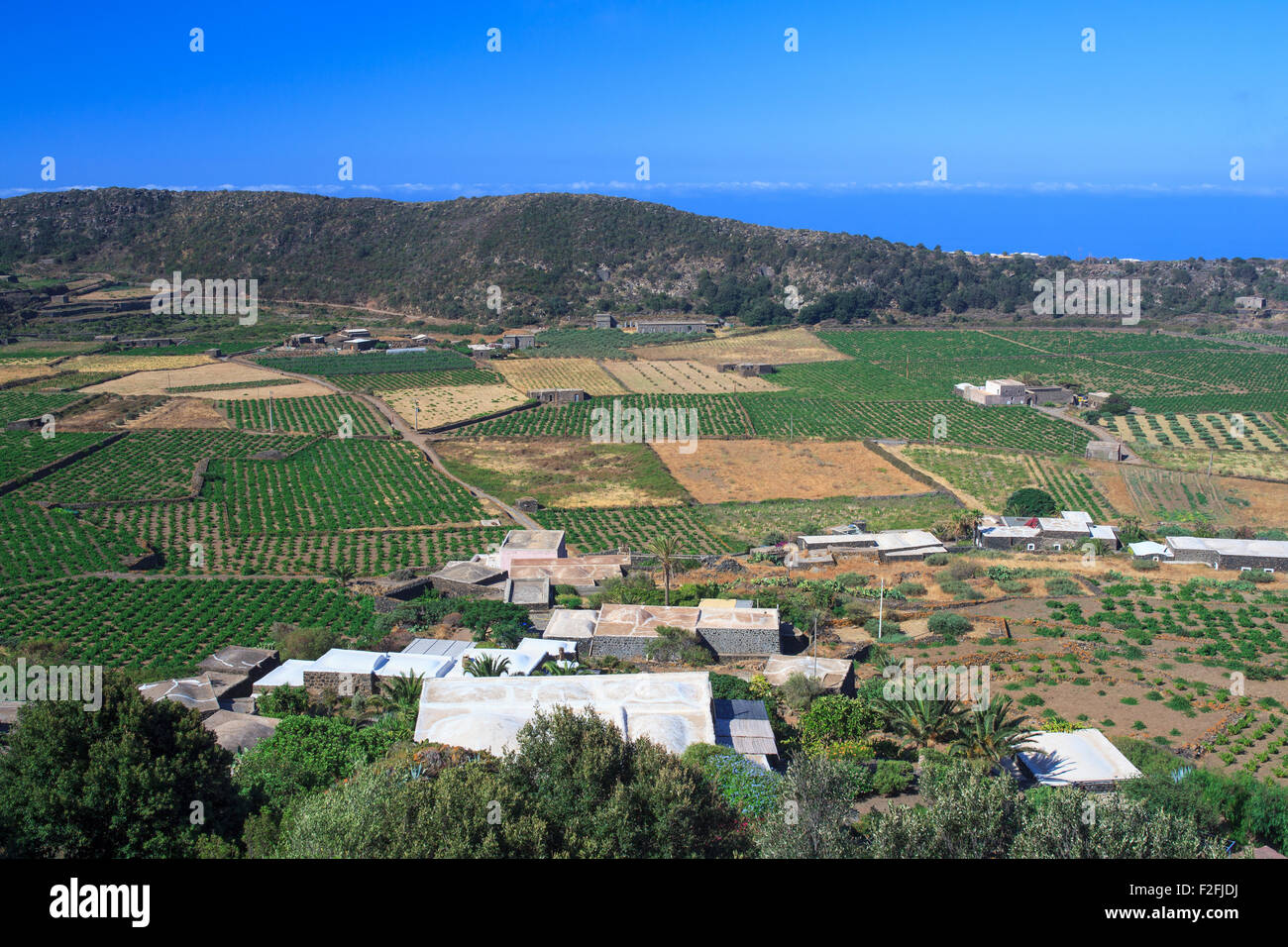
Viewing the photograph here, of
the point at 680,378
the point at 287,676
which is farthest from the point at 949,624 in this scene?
the point at 680,378

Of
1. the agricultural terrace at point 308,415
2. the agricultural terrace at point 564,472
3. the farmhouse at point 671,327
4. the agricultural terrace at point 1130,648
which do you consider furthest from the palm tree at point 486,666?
the farmhouse at point 671,327

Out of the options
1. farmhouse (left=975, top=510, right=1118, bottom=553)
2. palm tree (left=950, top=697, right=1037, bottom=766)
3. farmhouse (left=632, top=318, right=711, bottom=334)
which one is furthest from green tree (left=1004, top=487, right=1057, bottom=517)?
farmhouse (left=632, top=318, right=711, bottom=334)

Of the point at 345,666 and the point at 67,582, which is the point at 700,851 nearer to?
the point at 345,666

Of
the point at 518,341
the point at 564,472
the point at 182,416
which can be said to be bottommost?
the point at 564,472

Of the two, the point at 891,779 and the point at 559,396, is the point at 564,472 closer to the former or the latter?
the point at 559,396

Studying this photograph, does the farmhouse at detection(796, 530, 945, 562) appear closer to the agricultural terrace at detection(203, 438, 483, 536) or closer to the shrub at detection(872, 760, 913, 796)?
the agricultural terrace at detection(203, 438, 483, 536)

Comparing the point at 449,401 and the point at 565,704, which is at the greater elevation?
the point at 449,401

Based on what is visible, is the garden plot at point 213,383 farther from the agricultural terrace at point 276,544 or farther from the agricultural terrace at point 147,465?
the agricultural terrace at point 276,544
